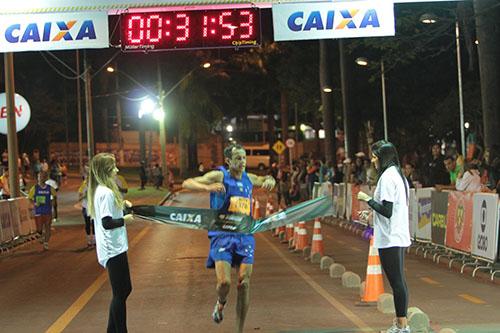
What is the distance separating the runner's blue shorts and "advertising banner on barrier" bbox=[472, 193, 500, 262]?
5730 mm

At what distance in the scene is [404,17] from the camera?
25.8 metres

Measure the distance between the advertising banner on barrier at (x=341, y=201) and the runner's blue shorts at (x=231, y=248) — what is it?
18011 millimetres

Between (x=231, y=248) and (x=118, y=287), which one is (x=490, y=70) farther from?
(x=118, y=287)

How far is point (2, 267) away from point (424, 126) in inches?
1310

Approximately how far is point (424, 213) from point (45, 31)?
8244 mm

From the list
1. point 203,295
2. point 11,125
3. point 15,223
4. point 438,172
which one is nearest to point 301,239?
point 438,172

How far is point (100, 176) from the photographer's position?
777 centimetres

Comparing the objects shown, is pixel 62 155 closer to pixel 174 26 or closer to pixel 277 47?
pixel 277 47

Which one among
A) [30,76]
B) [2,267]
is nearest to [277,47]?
[30,76]

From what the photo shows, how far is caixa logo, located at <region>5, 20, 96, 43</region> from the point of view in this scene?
14.2m

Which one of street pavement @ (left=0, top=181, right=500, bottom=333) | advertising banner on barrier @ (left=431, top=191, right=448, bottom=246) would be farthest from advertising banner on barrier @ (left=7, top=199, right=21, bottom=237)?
advertising banner on barrier @ (left=431, top=191, right=448, bottom=246)

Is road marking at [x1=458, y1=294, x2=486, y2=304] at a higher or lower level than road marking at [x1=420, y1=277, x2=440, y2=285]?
higher

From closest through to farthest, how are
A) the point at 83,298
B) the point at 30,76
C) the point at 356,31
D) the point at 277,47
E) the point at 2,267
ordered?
the point at 83,298 < the point at 356,31 < the point at 2,267 < the point at 277,47 < the point at 30,76

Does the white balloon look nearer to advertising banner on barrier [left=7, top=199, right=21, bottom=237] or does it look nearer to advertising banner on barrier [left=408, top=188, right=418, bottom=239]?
advertising banner on barrier [left=7, top=199, right=21, bottom=237]
